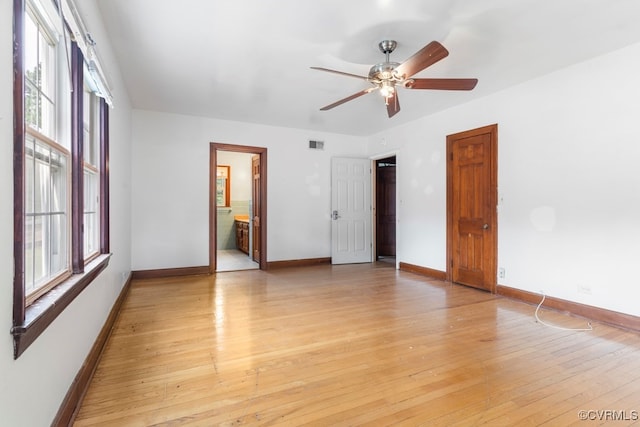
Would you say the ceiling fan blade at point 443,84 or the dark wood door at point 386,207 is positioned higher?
the ceiling fan blade at point 443,84

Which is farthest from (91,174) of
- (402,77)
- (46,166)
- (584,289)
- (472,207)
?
(584,289)

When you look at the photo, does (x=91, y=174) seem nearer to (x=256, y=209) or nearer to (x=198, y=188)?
(x=198, y=188)

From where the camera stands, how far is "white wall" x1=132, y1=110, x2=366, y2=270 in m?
5.02

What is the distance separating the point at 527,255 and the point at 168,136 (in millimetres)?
5441

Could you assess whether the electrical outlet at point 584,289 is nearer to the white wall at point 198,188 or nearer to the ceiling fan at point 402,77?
the ceiling fan at point 402,77

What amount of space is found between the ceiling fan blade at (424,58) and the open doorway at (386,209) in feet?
15.3

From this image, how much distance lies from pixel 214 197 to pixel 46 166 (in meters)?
3.84

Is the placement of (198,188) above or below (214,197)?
above

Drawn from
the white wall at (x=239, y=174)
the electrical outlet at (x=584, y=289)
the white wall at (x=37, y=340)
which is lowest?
the electrical outlet at (x=584, y=289)

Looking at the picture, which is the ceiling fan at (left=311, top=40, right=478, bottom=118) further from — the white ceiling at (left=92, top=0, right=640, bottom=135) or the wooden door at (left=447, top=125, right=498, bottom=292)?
the wooden door at (left=447, top=125, right=498, bottom=292)

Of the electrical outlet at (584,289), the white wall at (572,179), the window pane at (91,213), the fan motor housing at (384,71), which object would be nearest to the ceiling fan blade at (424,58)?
the fan motor housing at (384,71)

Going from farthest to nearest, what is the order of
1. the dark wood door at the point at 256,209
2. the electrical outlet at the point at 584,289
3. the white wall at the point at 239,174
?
the white wall at the point at 239,174 → the dark wood door at the point at 256,209 → the electrical outlet at the point at 584,289

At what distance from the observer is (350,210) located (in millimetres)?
6539

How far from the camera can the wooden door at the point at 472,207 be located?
424cm
